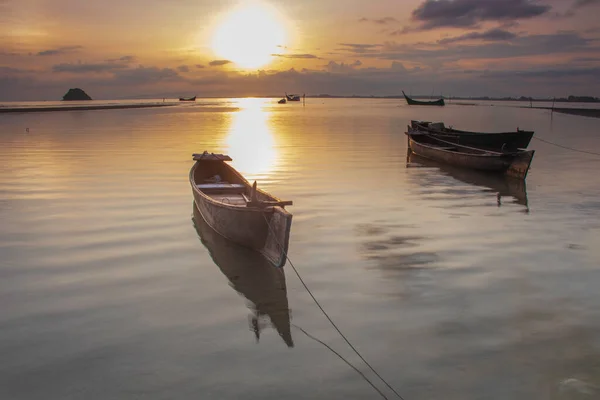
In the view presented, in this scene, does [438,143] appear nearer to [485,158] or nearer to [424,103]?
[485,158]

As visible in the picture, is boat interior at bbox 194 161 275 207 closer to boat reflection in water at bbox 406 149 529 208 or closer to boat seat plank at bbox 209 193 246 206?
boat seat plank at bbox 209 193 246 206

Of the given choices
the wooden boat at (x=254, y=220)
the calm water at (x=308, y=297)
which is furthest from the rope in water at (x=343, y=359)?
the wooden boat at (x=254, y=220)

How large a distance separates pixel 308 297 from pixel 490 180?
14519 mm

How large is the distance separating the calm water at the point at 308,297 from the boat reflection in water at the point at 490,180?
0.35 metres

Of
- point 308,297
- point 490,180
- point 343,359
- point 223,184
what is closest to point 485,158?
point 490,180

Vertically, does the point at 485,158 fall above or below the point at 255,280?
above

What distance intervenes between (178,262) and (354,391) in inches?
212

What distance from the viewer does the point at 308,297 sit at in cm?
827

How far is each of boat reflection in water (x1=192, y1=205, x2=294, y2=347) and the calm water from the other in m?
0.05

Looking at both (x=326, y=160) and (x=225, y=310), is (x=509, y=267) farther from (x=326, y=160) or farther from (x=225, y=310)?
(x=326, y=160)

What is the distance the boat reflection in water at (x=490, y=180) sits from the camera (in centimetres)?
1736

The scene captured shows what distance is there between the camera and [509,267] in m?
9.63

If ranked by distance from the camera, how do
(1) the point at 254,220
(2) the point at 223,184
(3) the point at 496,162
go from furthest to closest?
(3) the point at 496,162 < (2) the point at 223,184 < (1) the point at 254,220

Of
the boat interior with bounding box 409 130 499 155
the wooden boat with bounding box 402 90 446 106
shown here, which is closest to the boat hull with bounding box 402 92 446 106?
the wooden boat with bounding box 402 90 446 106
